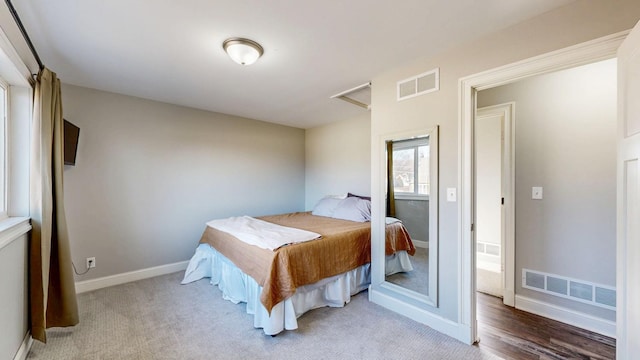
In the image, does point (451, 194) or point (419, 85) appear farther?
point (419, 85)

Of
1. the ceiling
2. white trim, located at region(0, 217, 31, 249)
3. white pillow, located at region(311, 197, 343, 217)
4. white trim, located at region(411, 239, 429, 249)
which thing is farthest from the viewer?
white pillow, located at region(311, 197, 343, 217)

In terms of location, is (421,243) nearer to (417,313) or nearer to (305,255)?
(417,313)

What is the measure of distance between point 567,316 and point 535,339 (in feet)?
1.68

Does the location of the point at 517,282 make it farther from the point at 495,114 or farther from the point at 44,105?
the point at 44,105

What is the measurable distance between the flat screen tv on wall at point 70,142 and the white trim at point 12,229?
1.02 meters

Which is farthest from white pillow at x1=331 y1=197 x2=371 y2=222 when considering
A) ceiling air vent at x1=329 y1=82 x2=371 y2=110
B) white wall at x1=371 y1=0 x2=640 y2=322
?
ceiling air vent at x1=329 y1=82 x2=371 y2=110

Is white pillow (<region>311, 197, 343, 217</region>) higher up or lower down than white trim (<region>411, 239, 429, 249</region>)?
higher up

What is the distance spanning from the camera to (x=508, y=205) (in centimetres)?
257

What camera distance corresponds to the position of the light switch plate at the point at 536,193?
2416mm

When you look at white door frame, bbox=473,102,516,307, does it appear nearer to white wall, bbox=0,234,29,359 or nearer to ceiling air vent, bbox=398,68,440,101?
ceiling air vent, bbox=398,68,440,101

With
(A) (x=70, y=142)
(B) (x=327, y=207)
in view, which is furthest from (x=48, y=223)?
(B) (x=327, y=207)

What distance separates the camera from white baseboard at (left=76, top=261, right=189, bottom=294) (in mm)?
2883

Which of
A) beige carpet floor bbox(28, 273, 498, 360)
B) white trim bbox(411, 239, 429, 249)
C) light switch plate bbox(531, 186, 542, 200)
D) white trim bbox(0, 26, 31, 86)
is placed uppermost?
white trim bbox(0, 26, 31, 86)

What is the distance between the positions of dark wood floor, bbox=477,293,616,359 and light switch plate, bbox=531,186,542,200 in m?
1.09
